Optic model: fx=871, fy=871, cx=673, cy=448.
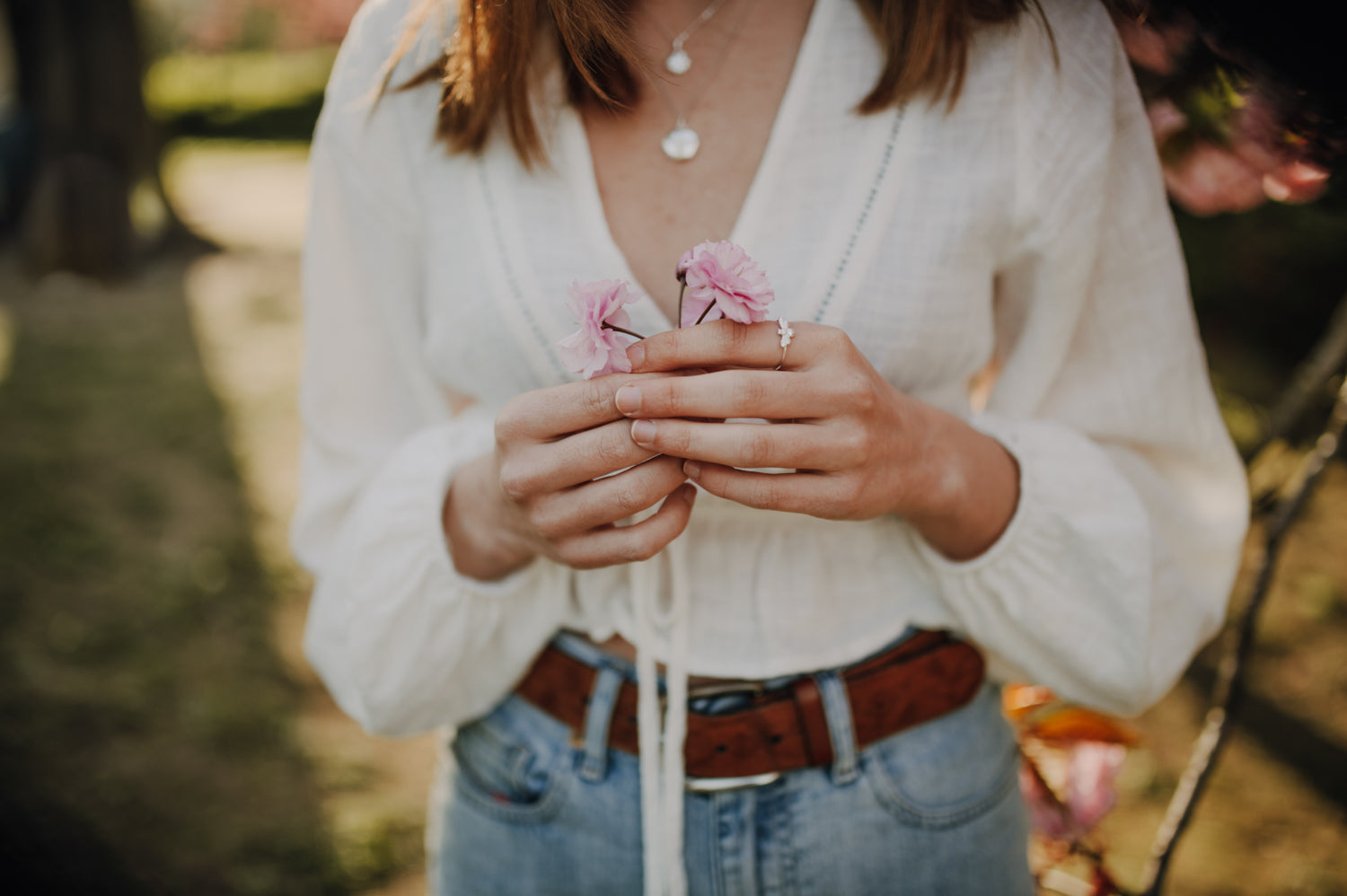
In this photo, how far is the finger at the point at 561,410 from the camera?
862 mm

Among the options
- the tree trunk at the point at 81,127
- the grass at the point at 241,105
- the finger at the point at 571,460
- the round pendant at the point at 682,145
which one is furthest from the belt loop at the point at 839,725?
the grass at the point at 241,105

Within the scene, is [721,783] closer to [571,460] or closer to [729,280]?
[571,460]

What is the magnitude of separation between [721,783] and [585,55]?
930 mm

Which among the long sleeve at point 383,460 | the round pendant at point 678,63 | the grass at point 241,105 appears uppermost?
the grass at point 241,105

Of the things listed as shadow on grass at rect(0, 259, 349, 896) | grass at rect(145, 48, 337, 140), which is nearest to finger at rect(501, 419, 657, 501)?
shadow on grass at rect(0, 259, 349, 896)

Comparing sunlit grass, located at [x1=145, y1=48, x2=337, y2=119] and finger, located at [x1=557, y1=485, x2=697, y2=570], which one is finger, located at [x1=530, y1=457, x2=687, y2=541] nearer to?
finger, located at [x1=557, y1=485, x2=697, y2=570]

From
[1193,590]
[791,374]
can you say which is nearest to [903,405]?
[791,374]

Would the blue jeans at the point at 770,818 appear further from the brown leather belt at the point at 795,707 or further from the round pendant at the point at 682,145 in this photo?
the round pendant at the point at 682,145

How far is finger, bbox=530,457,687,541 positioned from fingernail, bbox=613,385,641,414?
0.30 ft

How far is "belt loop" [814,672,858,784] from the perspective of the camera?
1.10 m

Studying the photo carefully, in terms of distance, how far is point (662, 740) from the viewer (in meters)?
1.12

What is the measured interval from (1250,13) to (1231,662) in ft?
4.18

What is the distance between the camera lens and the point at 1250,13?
2.64 feet

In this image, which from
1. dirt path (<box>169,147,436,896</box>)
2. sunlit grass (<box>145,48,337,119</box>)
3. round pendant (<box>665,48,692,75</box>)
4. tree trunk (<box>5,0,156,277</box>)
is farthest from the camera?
sunlit grass (<box>145,48,337,119</box>)
